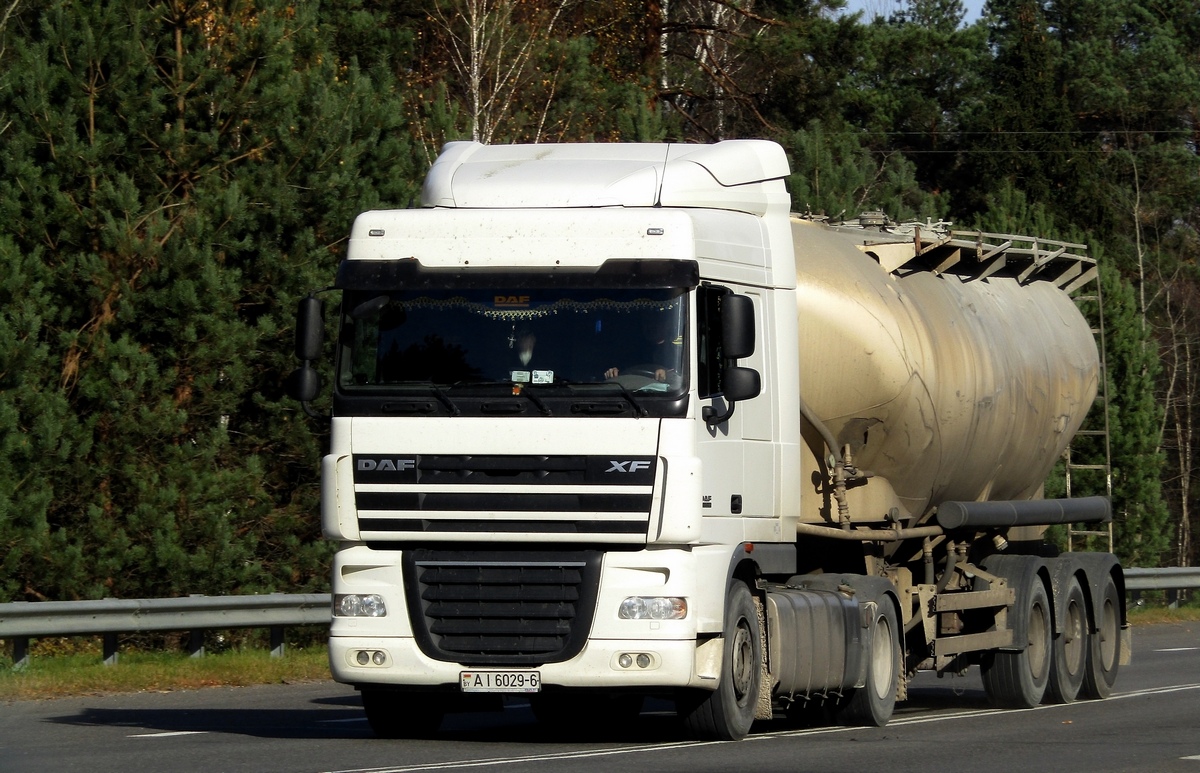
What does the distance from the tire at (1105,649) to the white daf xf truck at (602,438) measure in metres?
3.90

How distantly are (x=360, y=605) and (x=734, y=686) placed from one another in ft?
7.71

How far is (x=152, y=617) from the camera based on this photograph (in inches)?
703

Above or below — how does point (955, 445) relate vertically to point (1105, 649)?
above

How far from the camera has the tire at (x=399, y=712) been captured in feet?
41.7

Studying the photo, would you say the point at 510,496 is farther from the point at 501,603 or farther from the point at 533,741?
the point at 533,741

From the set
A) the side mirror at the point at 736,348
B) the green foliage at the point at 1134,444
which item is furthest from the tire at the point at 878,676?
the green foliage at the point at 1134,444

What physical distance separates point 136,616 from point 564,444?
24.9 ft

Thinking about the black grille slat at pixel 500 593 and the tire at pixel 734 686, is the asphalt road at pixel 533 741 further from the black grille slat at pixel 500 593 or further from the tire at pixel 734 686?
the black grille slat at pixel 500 593

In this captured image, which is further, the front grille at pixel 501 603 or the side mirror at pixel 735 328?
the side mirror at pixel 735 328

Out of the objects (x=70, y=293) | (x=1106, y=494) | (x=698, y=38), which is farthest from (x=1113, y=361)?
(x=70, y=293)

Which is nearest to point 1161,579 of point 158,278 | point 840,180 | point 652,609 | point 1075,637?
point 840,180

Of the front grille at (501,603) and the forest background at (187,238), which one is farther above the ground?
the forest background at (187,238)

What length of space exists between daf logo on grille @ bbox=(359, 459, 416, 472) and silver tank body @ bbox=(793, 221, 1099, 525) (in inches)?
134

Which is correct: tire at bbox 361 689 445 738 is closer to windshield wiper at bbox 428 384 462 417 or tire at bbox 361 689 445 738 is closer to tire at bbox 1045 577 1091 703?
windshield wiper at bbox 428 384 462 417
